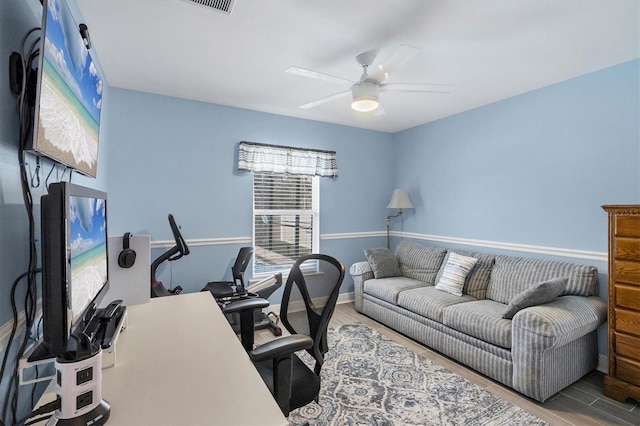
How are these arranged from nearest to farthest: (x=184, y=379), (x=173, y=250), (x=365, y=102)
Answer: (x=184, y=379), (x=365, y=102), (x=173, y=250)

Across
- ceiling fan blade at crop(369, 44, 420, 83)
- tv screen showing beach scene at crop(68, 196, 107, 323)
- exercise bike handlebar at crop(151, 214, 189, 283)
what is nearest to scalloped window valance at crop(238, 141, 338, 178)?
exercise bike handlebar at crop(151, 214, 189, 283)

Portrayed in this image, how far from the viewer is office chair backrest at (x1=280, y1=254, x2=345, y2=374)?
1.65m

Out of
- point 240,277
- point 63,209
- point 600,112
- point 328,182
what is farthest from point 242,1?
point 600,112

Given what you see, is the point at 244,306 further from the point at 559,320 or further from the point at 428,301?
the point at 559,320

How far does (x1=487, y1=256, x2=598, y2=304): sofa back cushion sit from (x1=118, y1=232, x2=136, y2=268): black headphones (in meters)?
3.19

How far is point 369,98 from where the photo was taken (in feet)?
7.57

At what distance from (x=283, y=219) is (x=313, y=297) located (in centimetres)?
236

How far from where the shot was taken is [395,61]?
1985 mm

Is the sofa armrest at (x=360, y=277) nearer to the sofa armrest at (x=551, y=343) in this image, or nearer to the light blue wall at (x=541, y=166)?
the light blue wall at (x=541, y=166)

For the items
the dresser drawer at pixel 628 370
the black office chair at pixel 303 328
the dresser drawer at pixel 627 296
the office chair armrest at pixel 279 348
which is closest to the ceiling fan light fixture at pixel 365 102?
the black office chair at pixel 303 328

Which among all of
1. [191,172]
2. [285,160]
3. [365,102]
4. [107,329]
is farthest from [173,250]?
[365,102]

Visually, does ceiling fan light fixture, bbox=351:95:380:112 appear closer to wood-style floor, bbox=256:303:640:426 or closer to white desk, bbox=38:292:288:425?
white desk, bbox=38:292:288:425

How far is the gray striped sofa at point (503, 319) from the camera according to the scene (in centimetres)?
215

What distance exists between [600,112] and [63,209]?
3694 mm
